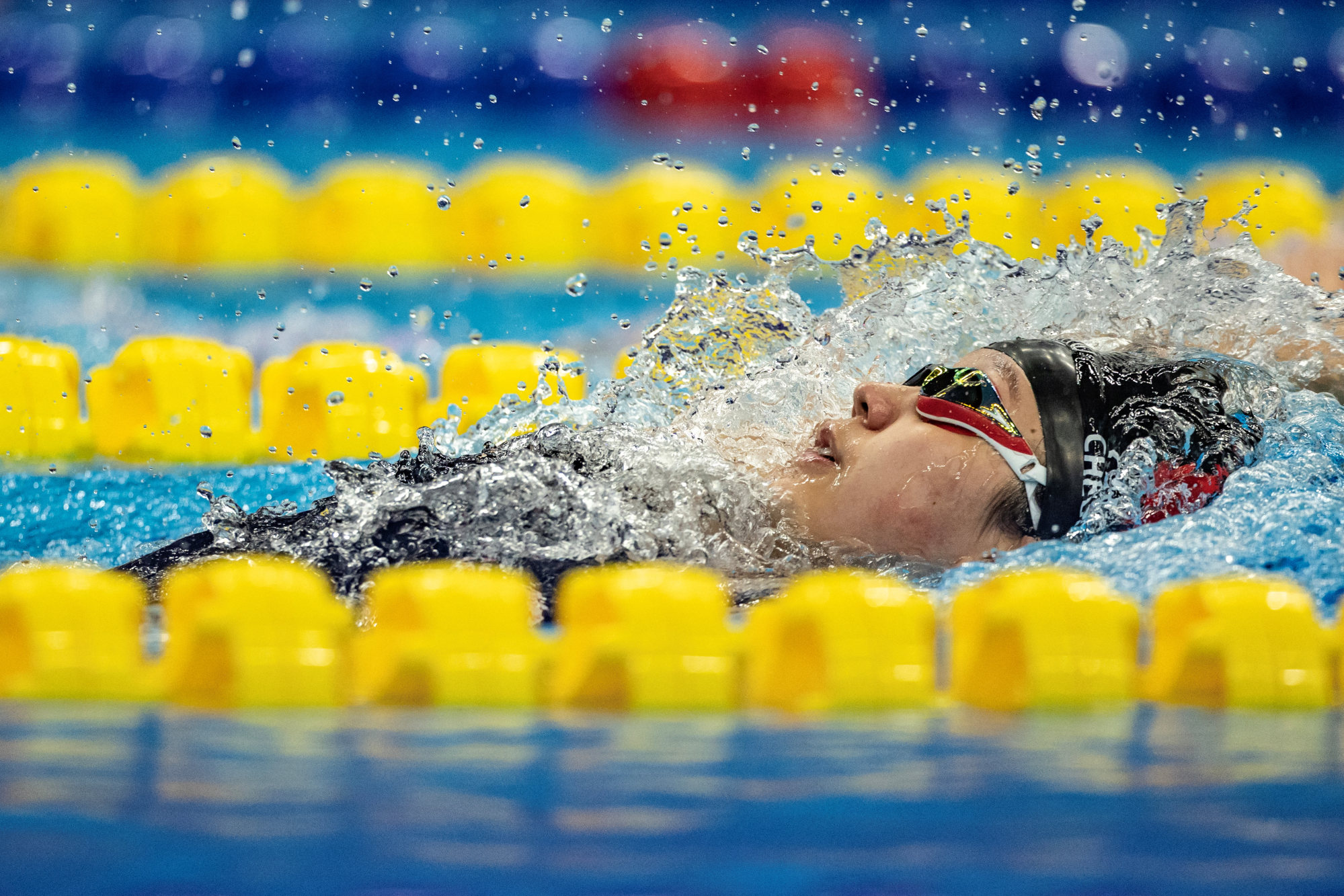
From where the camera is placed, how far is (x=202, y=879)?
0.66 metres

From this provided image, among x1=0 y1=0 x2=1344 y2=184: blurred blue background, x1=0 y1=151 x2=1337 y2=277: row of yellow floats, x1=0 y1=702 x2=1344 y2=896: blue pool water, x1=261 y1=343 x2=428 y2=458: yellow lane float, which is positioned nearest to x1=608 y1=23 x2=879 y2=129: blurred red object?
x1=0 y1=0 x2=1344 y2=184: blurred blue background

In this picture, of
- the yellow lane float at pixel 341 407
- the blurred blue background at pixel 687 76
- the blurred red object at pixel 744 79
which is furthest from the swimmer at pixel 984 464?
the blurred red object at pixel 744 79

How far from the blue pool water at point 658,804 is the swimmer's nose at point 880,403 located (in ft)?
1.91

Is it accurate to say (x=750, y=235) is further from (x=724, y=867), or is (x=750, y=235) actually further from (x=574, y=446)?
(x=724, y=867)

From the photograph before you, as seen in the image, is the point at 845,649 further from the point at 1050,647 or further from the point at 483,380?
the point at 483,380

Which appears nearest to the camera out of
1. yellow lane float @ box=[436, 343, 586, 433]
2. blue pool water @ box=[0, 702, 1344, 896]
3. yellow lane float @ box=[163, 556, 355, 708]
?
blue pool water @ box=[0, 702, 1344, 896]

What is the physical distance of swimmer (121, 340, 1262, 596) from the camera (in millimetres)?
1515

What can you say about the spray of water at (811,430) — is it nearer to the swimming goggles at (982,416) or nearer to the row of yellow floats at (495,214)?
the swimming goggles at (982,416)

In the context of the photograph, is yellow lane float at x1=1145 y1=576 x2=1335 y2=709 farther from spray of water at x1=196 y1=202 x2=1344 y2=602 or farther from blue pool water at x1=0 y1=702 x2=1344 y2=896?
spray of water at x1=196 y1=202 x2=1344 y2=602

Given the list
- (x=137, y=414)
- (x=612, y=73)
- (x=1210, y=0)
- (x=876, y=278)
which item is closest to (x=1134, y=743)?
(x=876, y=278)

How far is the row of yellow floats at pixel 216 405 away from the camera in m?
2.63

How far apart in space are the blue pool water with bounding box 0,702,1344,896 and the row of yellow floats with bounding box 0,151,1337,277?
3318 mm

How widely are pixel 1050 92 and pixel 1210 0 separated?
0.85m

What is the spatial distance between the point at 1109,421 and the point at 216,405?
1.89 m
